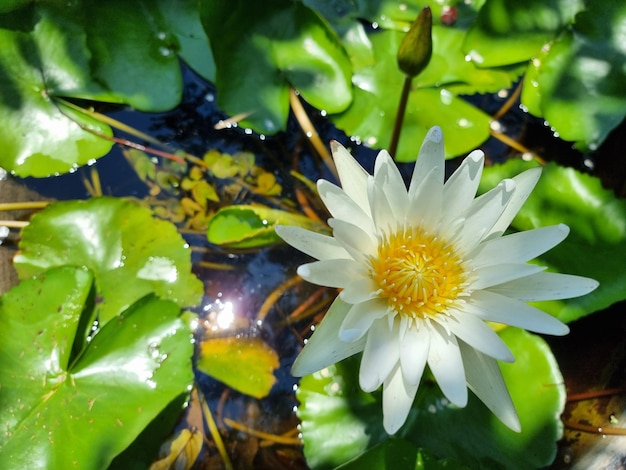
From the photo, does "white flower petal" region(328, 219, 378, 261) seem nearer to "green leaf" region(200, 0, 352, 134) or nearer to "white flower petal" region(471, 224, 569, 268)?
"white flower petal" region(471, 224, 569, 268)

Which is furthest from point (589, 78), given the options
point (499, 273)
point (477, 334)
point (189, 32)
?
point (189, 32)

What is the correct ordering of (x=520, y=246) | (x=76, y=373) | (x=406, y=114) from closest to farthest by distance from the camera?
1. (x=520, y=246)
2. (x=76, y=373)
3. (x=406, y=114)

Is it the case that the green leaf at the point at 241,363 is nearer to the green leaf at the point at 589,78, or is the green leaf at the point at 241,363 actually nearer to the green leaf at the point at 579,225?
the green leaf at the point at 579,225

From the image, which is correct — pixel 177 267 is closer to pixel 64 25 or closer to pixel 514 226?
pixel 64 25

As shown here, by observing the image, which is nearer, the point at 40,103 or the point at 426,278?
the point at 426,278

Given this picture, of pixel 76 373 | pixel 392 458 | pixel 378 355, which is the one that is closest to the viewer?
pixel 378 355

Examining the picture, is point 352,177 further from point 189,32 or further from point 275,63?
point 189,32

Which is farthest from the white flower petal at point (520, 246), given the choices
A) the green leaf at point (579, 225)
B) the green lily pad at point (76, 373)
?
the green lily pad at point (76, 373)
